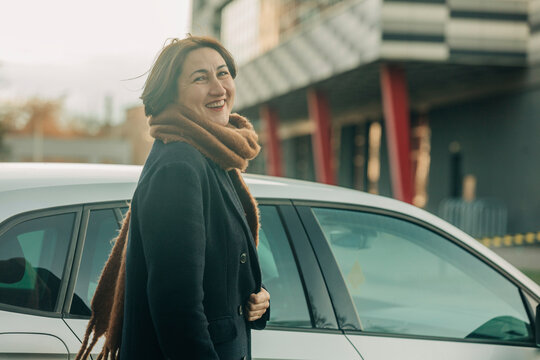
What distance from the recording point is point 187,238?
178cm

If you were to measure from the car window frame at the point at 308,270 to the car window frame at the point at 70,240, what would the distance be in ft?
2.14

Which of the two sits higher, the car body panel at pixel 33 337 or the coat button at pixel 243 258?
the coat button at pixel 243 258

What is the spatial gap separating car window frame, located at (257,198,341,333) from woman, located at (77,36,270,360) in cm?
51

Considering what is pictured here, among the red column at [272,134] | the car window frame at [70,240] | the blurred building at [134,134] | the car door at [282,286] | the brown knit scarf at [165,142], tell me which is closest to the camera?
the brown knit scarf at [165,142]

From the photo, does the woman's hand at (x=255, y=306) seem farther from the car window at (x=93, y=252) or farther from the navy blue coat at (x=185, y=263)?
the car window at (x=93, y=252)

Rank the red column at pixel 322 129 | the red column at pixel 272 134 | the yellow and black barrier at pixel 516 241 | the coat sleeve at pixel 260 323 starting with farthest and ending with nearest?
the red column at pixel 272 134 < the red column at pixel 322 129 < the yellow and black barrier at pixel 516 241 < the coat sleeve at pixel 260 323

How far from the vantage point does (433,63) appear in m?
16.5

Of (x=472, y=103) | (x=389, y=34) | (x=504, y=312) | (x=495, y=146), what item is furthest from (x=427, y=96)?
(x=504, y=312)

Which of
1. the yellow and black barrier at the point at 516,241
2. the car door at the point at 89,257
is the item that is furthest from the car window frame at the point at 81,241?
the yellow and black barrier at the point at 516,241

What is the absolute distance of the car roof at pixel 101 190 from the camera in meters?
2.28

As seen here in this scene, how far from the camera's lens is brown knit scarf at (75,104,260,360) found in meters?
1.93

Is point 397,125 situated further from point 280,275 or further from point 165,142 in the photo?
point 165,142

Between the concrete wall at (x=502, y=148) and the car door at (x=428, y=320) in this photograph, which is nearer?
the car door at (x=428, y=320)

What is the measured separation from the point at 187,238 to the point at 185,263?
0.06 m
